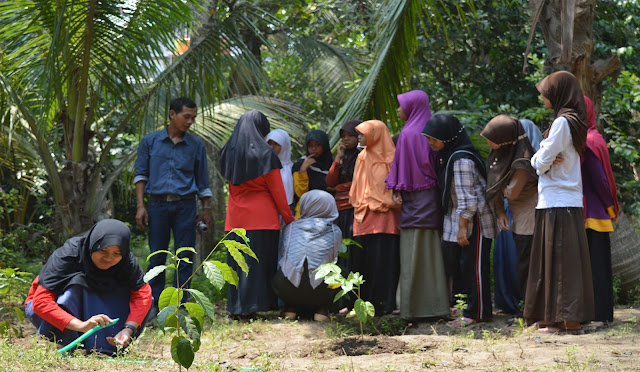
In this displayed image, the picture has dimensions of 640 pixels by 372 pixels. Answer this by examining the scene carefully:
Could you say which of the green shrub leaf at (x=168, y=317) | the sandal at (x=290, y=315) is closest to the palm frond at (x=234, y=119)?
the sandal at (x=290, y=315)

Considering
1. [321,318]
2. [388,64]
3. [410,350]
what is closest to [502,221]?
[410,350]

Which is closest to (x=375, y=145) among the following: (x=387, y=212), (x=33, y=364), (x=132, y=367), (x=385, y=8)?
(x=387, y=212)

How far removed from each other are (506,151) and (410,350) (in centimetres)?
165

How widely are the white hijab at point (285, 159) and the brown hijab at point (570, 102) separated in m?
2.26

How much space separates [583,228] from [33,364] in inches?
130

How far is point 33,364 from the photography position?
365 centimetres

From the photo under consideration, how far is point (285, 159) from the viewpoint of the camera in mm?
6602

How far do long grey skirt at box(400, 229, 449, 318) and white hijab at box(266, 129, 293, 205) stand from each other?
121cm

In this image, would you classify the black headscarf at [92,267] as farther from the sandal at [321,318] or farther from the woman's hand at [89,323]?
the sandal at [321,318]

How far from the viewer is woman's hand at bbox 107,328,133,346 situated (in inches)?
171

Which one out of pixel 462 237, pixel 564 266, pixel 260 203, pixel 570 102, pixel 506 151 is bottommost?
pixel 564 266

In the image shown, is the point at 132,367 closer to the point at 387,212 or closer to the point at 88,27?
the point at 387,212

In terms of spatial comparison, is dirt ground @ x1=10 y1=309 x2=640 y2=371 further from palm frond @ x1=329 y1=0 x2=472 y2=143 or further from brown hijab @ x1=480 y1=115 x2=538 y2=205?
palm frond @ x1=329 y1=0 x2=472 y2=143

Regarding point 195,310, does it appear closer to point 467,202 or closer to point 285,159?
point 467,202
